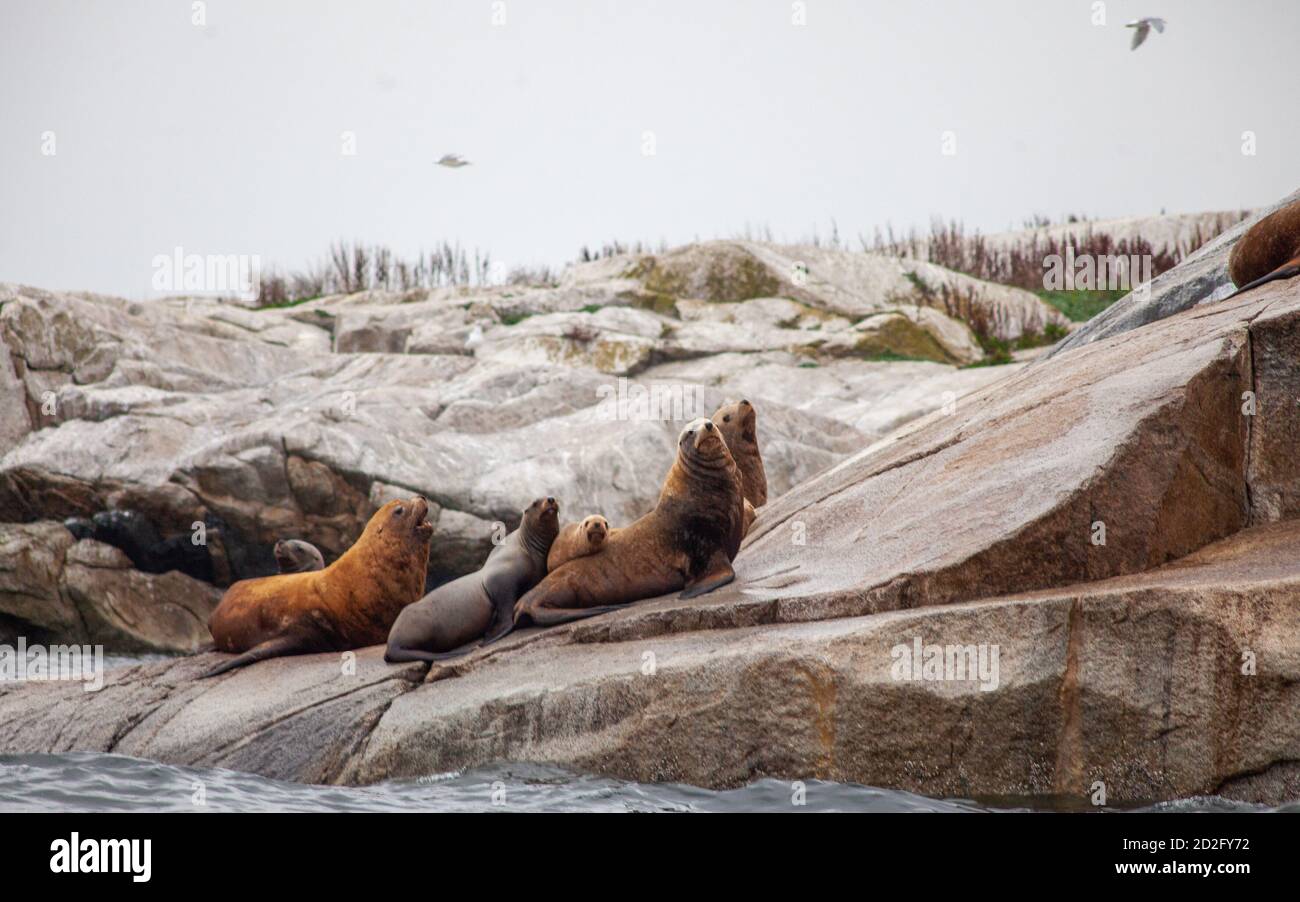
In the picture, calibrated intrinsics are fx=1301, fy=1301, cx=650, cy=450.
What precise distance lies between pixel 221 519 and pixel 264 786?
29.3 feet

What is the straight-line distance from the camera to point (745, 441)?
446 inches

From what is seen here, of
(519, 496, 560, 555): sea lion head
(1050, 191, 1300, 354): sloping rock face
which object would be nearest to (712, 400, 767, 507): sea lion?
(519, 496, 560, 555): sea lion head

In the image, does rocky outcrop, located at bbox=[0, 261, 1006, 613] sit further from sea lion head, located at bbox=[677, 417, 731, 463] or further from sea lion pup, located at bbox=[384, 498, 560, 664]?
sea lion head, located at bbox=[677, 417, 731, 463]

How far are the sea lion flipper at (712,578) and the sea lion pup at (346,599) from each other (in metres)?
2.35

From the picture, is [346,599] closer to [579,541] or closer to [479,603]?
[479,603]

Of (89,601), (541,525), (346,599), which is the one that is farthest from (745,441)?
(89,601)

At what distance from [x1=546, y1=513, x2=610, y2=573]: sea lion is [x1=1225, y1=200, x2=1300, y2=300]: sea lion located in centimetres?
512

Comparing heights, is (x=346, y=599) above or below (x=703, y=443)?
below

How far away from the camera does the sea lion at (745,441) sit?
1098 centimetres

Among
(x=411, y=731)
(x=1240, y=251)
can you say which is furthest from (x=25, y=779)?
(x=1240, y=251)

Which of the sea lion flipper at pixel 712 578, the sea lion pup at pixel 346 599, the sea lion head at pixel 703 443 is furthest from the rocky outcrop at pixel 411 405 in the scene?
the sea lion flipper at pixel 712 578

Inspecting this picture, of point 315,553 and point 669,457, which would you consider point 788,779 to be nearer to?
point 315,553

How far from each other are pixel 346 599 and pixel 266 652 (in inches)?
27.1

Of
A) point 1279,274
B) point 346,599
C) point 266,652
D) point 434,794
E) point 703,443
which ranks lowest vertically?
point 434,794
